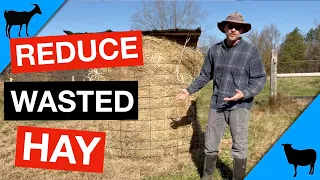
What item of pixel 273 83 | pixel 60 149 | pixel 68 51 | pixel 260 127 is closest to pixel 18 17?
pixel 68 51

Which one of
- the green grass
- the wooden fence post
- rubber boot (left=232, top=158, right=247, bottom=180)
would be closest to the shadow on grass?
the green grass

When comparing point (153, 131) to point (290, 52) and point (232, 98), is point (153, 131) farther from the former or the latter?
point (290, 52)

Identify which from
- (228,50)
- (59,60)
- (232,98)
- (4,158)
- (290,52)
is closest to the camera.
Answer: (232,98)

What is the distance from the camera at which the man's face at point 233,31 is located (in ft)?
9.73

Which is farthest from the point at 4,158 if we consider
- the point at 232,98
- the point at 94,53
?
the point at 232,98

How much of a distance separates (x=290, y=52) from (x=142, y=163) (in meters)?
17.7

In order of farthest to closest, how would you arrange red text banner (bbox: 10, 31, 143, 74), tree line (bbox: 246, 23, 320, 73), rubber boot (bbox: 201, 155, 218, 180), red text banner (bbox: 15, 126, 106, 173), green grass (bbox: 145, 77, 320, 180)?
tree line (bbox: 246, 23, 320, 73), green grass (bbox: 145, 77, 320, 180), red text banner (bbox: 15, 126, 106, 173), red text banner (bbox: 10, 31, 143, 74), rubber boot (bbox: 201, 155, 218, 180)

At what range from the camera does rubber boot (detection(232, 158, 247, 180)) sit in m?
3.21

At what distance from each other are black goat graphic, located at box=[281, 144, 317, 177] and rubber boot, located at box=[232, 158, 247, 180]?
501 mm

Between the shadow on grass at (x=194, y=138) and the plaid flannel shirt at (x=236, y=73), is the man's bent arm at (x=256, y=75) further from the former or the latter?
the shadow on grass at (x=194, y=138)

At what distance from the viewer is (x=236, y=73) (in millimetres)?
3043

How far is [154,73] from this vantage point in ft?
14.5

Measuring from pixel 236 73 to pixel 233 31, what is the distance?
1.38 ft

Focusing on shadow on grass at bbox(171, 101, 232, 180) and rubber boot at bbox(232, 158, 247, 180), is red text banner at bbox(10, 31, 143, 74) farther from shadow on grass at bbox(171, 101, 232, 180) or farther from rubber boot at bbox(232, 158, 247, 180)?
rubber boot at bbox(232, 158, 247, 180)
